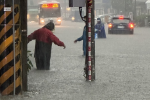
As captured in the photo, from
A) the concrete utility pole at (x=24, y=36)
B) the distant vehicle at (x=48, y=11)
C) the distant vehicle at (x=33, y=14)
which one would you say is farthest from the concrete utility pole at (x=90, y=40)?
the distant vehicle at (x=33, y=14)

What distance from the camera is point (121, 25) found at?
3634 cm

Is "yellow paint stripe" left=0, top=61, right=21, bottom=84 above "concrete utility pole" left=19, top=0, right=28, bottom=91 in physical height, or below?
below

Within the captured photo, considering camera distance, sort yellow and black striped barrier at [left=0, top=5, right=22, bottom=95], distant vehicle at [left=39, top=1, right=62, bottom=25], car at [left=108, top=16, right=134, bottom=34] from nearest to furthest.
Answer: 1. yellow and black striped barrier at [left=0, top=5, right=22, bottom=95]
2. car at [left=108, top=16, right=134, bottom=34]
3. distant vehicle at [left=39, top=1, right=62, bottom=25]

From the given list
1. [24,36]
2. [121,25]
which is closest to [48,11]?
[121,25]

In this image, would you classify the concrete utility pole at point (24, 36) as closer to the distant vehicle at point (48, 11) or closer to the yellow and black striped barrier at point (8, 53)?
the yellow and black striped barrier at point (8, 53)

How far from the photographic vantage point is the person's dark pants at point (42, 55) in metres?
14.2

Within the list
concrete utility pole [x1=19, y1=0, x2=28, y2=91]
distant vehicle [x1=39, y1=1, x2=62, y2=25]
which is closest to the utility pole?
concrete utility pole [x1=19, y1=0, x2=28, y2=91]

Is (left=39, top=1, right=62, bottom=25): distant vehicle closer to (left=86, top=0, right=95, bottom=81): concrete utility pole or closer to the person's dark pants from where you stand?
the person's dark pants

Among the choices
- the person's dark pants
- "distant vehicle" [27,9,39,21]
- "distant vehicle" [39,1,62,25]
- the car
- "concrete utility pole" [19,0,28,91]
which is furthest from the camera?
"distant vehicle" [27,9,39,21]

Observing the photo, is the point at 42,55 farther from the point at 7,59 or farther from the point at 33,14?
the point at 33,14

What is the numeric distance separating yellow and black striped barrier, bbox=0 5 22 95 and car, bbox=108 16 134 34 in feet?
89.1

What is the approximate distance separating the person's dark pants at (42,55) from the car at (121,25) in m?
22.2

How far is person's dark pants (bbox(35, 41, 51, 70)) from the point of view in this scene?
14227mm

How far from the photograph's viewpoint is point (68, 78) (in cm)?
1241
